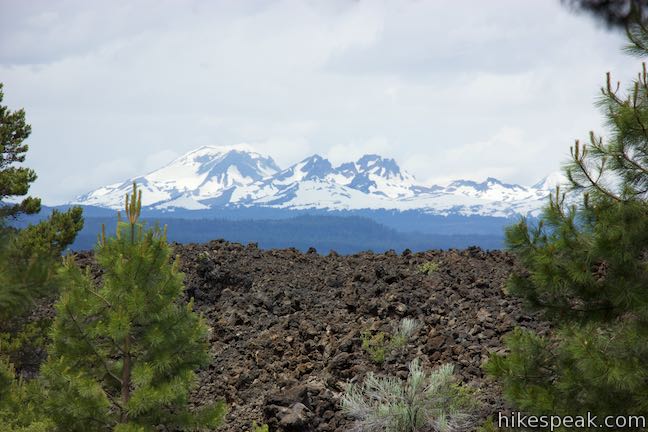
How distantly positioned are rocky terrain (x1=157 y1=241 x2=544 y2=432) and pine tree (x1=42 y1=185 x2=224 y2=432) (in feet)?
6.05

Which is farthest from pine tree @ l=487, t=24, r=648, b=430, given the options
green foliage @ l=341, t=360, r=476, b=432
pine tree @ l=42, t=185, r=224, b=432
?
pine tree @ l=42, t=185, r=224, b=432

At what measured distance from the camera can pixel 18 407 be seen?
9.92 meters

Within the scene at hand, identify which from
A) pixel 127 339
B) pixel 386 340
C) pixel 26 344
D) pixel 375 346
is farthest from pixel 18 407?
pixel 26 344

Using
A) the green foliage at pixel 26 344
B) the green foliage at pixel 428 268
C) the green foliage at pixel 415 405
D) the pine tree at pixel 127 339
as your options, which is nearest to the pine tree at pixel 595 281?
the green foliage at pixel 415 405

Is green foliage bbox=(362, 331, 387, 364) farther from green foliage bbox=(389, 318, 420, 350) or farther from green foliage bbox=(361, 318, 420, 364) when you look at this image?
green foliage bbox=(389, 318, 420, 350)

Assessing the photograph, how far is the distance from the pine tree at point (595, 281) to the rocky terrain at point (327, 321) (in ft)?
7.49

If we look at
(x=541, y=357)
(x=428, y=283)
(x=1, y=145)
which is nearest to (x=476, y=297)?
(x=428, y=283)

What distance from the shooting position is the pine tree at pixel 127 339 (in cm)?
842

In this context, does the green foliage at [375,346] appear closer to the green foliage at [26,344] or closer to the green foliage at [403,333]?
the green foliage at [403,333]

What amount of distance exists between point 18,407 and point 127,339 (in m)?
2.37

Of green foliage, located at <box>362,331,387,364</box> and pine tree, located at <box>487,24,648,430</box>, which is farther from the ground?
pine tree, located at <box>487,24,648,430</box>

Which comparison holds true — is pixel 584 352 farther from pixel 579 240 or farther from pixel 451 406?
pixel 451 406

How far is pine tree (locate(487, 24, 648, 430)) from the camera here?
687 centimetres

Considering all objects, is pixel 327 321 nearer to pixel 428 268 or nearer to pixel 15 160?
pixel 428 268
